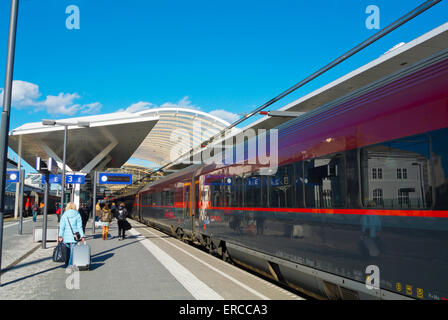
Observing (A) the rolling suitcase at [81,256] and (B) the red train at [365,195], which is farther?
(A) the rolling suitcase at [81,256]

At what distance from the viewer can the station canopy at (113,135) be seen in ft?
87.6

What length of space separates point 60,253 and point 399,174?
7607 mm

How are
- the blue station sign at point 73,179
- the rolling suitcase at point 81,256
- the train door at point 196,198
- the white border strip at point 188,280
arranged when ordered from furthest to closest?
the blue station sign at point 73,179, the train door at point 196,198, the rolling suitcase at point 81,256, the white border strip at point 188,280

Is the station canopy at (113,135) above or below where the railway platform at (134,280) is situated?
above

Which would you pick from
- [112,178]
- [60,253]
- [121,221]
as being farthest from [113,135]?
[60,253]

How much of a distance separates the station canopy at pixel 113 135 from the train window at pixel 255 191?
12010 mm

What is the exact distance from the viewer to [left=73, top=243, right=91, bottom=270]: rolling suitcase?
29.8 ft

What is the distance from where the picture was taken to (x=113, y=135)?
100ft

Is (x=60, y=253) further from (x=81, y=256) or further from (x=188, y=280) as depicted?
(x=188, y=280)

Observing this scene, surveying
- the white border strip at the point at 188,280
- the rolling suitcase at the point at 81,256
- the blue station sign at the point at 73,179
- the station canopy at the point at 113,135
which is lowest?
the white border strip at the point at 188,280

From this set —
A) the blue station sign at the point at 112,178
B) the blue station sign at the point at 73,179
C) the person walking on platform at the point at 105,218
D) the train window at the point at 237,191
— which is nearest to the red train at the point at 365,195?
the train window at the point at 237,191

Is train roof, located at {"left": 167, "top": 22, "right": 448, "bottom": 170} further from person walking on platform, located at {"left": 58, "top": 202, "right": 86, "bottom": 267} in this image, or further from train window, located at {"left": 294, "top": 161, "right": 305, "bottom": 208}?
person walking on platform, located at {"left": 58, "top": 202, "right": 86, "bottom": 267}

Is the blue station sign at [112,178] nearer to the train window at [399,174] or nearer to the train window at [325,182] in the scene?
the train window at [325,182]

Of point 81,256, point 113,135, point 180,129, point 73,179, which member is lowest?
point 81,256
